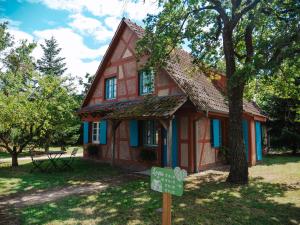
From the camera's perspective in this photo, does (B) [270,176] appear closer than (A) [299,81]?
Yes

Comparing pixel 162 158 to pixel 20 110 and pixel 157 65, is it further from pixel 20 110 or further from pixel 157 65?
pixel 20 110

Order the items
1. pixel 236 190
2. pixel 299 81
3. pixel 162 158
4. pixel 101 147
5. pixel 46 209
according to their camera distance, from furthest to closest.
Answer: pixel 299 81 → pixel 101 147 → pixel 162 158 → pixel 236 190 → pixel 46 209

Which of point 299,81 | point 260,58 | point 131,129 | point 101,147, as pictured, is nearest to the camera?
point 260,58

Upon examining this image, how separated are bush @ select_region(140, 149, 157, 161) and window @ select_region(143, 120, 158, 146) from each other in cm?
56

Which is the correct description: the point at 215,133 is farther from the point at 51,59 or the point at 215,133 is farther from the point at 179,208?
the point at 51,59

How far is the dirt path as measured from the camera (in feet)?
20.8

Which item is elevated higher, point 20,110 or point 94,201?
point 20,110

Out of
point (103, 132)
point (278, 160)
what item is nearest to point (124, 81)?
point (103, 132)

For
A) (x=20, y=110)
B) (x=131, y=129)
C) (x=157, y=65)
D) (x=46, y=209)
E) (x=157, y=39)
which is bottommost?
(x=46, y=209)

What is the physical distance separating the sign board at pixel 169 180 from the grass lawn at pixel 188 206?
141cm

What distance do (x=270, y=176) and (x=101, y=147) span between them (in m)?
8.55

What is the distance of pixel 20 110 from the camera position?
1106 centimetres

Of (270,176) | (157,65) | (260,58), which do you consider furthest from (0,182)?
(270,176)

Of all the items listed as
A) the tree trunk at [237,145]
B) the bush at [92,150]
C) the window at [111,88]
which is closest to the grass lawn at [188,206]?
the tree trunk at [237,145]
